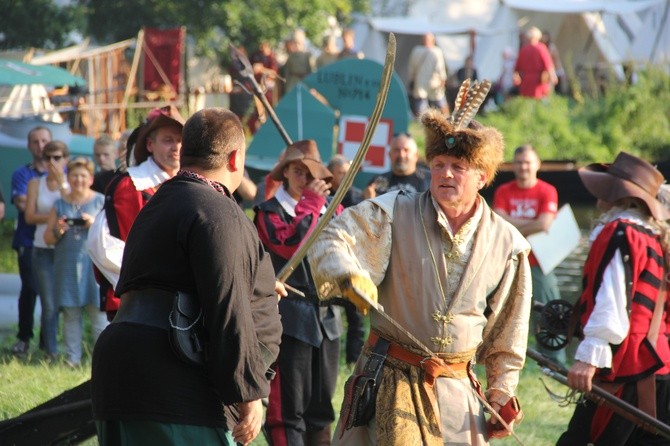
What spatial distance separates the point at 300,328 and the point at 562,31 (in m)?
22.2

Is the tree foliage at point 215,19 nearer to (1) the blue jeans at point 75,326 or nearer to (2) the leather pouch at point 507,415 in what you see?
(1) the blue jeans at point 75,326

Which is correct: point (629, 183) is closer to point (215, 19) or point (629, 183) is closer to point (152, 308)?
point (152, 308)

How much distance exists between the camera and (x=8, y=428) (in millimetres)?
5500

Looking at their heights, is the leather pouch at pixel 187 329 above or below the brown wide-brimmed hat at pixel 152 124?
below

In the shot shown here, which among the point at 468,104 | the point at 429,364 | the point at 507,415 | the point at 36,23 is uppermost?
the point at 468,104

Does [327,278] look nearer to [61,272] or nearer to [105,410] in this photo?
[105,410]

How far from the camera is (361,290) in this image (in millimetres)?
4117

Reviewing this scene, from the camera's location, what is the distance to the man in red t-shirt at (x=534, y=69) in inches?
755

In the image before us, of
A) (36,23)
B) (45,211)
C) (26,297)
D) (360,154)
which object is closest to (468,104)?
(360,154)

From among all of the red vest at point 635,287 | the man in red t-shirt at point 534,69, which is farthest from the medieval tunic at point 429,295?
the man in red t-shirt at point 534,69

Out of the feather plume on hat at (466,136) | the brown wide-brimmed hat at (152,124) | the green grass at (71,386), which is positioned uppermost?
the feather plume on hat at (466,136)

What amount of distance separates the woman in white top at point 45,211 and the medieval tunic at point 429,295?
4.63 meters

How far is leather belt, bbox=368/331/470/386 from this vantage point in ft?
14.6

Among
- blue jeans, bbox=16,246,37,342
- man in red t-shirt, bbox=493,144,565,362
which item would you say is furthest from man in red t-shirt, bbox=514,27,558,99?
blue jeans, bbox=16,246,37,342
